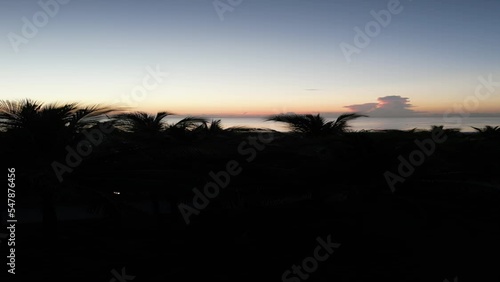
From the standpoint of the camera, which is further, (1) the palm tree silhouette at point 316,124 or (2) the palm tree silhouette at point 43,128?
(1) the palm tree silhouette at point 316,124

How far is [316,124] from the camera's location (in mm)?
16047

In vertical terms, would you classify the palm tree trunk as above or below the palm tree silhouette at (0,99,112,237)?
below

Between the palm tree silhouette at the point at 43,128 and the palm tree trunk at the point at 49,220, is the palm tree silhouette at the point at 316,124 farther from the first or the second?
the palm tree trunk at the point at 49,220

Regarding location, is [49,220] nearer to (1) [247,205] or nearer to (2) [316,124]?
(1) [247,205]

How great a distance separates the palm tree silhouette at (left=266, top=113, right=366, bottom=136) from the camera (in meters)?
15.9

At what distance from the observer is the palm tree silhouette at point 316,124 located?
15891 millimetres

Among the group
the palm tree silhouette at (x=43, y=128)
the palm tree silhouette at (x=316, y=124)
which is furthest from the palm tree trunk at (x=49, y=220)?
the palm tree silhouette at (x=316, y=124)

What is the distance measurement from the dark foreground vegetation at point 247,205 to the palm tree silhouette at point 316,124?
338cm

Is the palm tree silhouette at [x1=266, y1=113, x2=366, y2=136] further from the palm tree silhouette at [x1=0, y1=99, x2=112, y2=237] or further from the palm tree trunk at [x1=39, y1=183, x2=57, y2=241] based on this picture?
the palm tree trunk at [x1=39, y1=183, x2=57, y2=241]

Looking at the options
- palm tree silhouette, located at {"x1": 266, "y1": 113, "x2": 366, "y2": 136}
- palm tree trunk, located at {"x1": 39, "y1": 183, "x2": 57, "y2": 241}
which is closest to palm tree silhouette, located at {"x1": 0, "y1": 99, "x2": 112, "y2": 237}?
palm tree trunk, located at {"x1": 39, "y1": 183, "x2": 57, "y2": 241}

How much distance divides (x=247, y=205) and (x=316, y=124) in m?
6.48

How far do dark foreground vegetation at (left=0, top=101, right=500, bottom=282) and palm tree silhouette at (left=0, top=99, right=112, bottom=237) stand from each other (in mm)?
24

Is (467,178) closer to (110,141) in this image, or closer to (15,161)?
(110,141)

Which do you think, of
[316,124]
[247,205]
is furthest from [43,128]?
[316,124]
